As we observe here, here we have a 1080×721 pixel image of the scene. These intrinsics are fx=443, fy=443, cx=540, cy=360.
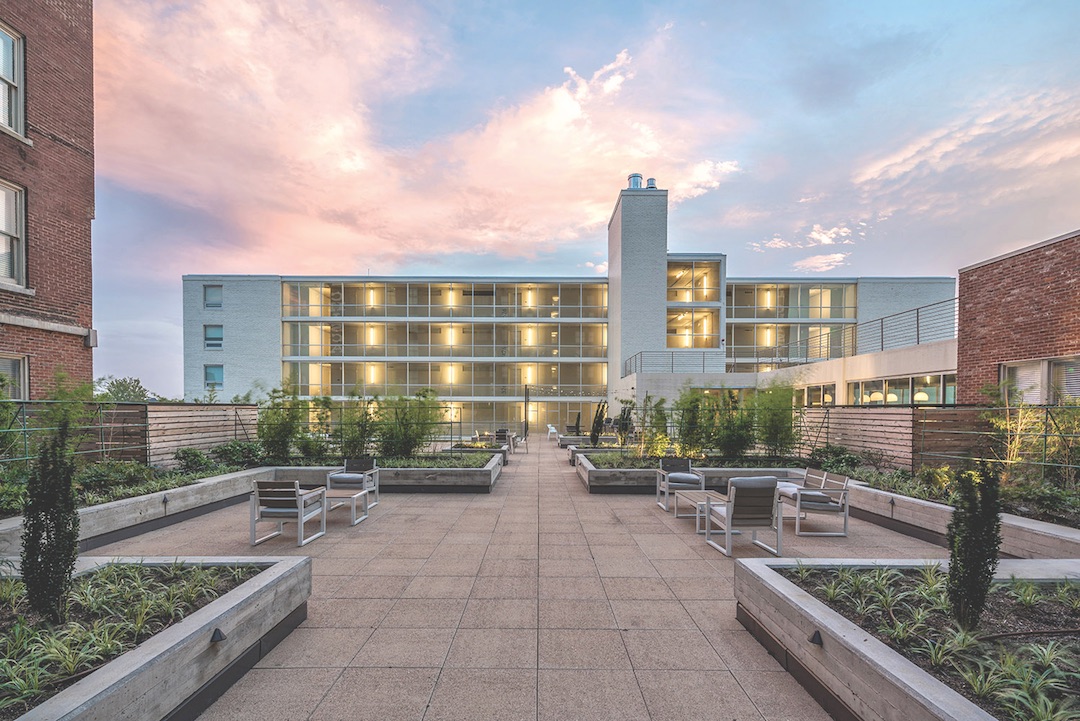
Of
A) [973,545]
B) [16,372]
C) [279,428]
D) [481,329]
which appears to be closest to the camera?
[973,545]

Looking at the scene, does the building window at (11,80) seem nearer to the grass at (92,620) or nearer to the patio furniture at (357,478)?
the patio furniture at (357,478)

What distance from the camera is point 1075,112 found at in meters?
10.3

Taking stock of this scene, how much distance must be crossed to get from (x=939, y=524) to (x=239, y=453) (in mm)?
13698

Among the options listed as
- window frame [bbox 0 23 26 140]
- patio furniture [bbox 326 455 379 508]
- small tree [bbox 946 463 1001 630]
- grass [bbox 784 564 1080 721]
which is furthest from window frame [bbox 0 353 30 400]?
small tree [bbox 946 463 1001 630]

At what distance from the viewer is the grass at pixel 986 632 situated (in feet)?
7.35

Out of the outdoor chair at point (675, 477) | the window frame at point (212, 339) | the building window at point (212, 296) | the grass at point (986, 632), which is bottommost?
the outdoor chair at point (675, 477)

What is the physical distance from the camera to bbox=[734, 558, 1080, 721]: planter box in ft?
6.94

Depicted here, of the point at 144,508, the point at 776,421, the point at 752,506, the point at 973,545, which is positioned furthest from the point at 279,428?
the point at 776,421

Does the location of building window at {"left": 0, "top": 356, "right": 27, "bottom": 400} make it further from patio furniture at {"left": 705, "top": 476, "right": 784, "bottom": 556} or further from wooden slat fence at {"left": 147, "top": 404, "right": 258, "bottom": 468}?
patio furniture at {"left": 705, "top": 476, "right": 784, "bottom": 556}

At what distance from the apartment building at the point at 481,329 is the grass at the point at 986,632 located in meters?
24.0

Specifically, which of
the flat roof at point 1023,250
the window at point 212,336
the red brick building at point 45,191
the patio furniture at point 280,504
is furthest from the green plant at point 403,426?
the window at point 212,336

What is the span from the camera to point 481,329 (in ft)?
98.6

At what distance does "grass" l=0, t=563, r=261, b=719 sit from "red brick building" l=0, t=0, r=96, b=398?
7909mm

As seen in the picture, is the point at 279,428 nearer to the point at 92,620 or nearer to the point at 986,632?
the point at 92,620
